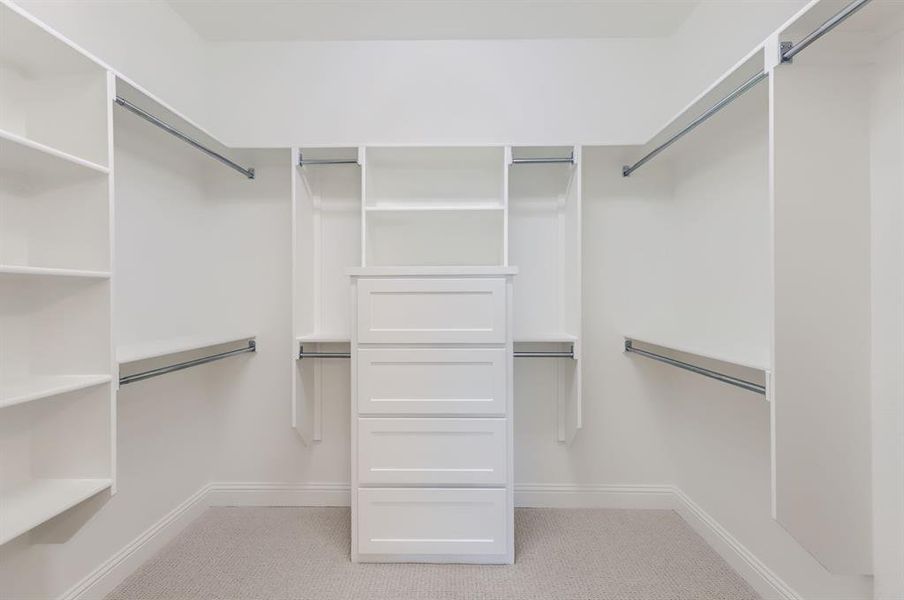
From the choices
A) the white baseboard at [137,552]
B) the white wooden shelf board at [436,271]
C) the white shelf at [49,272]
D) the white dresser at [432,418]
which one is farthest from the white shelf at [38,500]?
the white wooden shelf board at [436,271]

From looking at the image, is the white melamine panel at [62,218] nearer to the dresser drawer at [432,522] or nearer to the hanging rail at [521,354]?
the hanging rail at [521,354]

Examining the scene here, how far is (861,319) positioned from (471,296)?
1254 mm

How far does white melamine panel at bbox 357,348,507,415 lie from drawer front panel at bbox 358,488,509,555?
355 mm

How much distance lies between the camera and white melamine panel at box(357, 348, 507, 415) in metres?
1.87

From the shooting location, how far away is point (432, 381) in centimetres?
188

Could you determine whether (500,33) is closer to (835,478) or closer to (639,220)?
(639,220)

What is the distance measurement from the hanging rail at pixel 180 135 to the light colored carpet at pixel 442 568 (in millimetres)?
1808

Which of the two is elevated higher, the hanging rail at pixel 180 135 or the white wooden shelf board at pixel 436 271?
the hanging rail at pixel 180 135

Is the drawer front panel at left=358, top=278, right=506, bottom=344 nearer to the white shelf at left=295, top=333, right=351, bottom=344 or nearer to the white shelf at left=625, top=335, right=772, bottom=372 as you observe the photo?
the white shelf at left=295, top=333, right=351, bottom=344

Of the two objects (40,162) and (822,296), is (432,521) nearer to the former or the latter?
(822,296)

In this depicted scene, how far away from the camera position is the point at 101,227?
137 centimetres

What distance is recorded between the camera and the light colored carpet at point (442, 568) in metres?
1.72

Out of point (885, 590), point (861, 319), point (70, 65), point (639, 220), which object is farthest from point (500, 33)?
point (885, 590)

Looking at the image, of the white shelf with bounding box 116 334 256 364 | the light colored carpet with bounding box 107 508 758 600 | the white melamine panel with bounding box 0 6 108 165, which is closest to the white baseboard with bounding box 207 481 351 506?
the light colored carpet with bounding box 107 508 758 600
